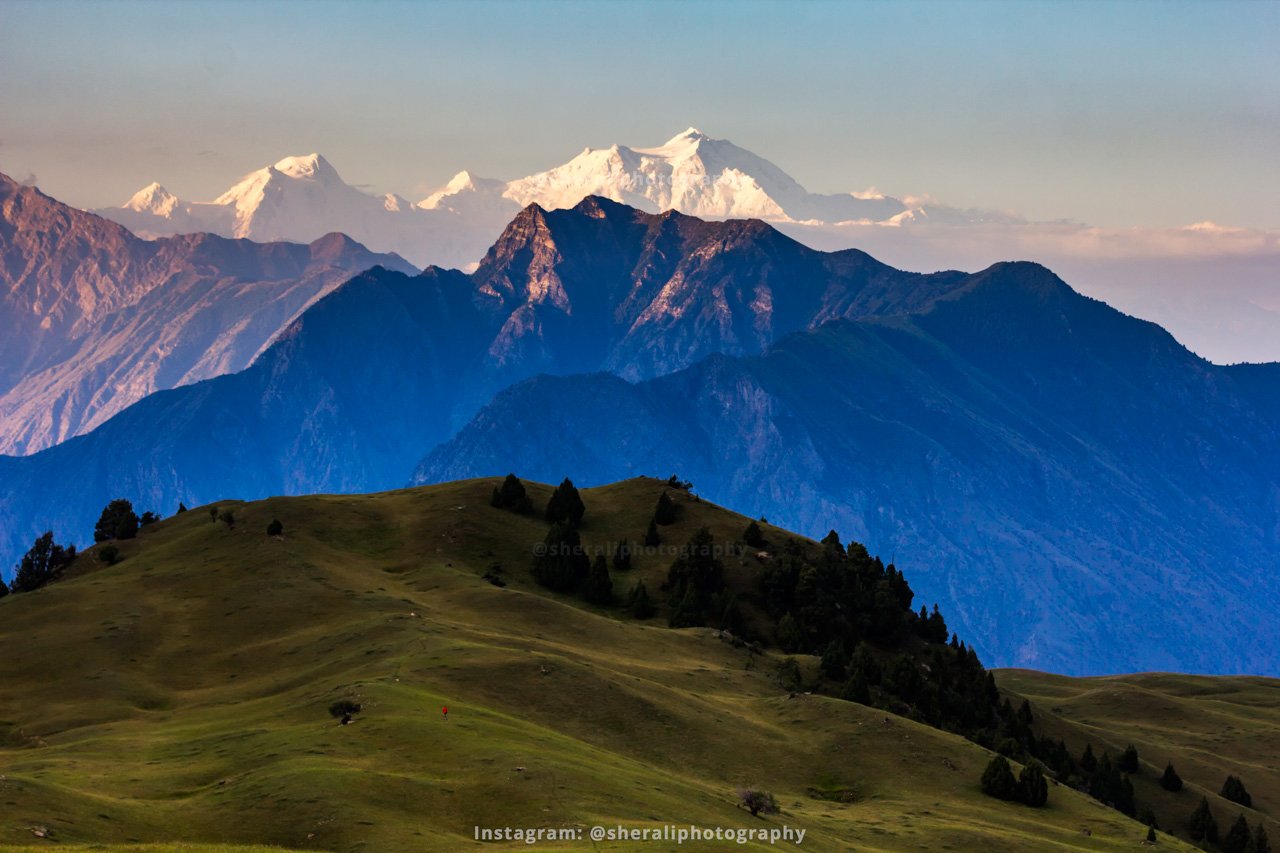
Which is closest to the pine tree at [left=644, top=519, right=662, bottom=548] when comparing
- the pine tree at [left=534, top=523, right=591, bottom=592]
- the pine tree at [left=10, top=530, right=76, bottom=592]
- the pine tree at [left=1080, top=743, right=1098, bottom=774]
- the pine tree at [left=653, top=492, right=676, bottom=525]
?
the pine tree at [left=653, top=492, right=676, bottom=525]

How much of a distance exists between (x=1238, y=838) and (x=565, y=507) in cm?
9419

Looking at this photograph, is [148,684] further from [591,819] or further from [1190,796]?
[1190,796]

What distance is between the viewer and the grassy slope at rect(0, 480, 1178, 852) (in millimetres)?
69938

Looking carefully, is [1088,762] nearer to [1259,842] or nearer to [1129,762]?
[1129,762]

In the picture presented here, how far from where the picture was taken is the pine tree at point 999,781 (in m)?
109

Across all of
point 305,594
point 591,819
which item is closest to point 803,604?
point 305,594

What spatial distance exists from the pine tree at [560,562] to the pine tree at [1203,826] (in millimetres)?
77136

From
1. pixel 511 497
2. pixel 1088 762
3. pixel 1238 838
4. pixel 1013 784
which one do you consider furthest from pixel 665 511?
pixel 1013 784

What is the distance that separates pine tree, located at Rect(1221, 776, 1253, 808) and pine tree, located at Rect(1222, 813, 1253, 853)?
22090 mm

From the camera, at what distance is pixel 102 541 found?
169875mm

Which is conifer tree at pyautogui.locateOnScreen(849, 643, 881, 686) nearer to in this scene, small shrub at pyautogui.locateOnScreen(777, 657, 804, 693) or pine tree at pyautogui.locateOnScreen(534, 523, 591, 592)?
small shrub at pyautogui.locateOnScreen(777, 657, 804, 693)

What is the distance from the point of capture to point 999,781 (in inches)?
4301

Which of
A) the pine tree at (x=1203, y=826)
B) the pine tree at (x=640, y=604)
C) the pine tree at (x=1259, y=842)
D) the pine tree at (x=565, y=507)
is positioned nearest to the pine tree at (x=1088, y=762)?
the pine tree at (x=1203, y=826)

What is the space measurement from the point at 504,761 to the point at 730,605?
→ 8629 cm
